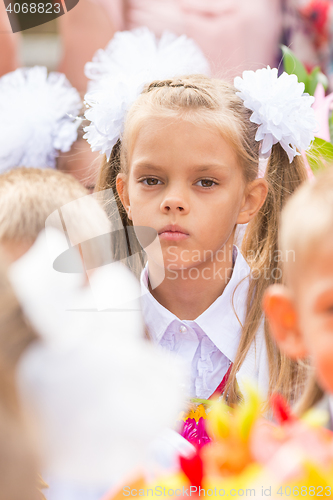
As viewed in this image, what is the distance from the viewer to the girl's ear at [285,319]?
0.55m

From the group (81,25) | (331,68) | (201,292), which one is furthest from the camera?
(331,68)

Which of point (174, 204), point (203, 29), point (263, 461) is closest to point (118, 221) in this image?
point (174, 204)

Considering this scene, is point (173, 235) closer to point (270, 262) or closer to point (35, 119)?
point (270, 262)

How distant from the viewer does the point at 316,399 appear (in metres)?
0.61

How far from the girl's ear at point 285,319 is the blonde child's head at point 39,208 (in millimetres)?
339

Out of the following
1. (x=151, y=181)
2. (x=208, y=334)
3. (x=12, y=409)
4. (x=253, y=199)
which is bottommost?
(x=208, y=334)

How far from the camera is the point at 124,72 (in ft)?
4.08

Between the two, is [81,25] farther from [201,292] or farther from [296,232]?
[296,232]

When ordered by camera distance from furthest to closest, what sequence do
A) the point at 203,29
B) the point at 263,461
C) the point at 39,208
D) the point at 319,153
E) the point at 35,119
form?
the point at 203,29 → the point at 35,119 → the point at 319,153 → the point at 39,208 → the point at 263,461

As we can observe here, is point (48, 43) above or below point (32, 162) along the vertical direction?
above

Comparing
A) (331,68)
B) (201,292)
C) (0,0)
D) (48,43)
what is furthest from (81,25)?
(201,292)

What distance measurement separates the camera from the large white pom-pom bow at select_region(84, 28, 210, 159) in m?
1.15

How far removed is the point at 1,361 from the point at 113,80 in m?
0.84

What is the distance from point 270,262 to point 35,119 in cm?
70
